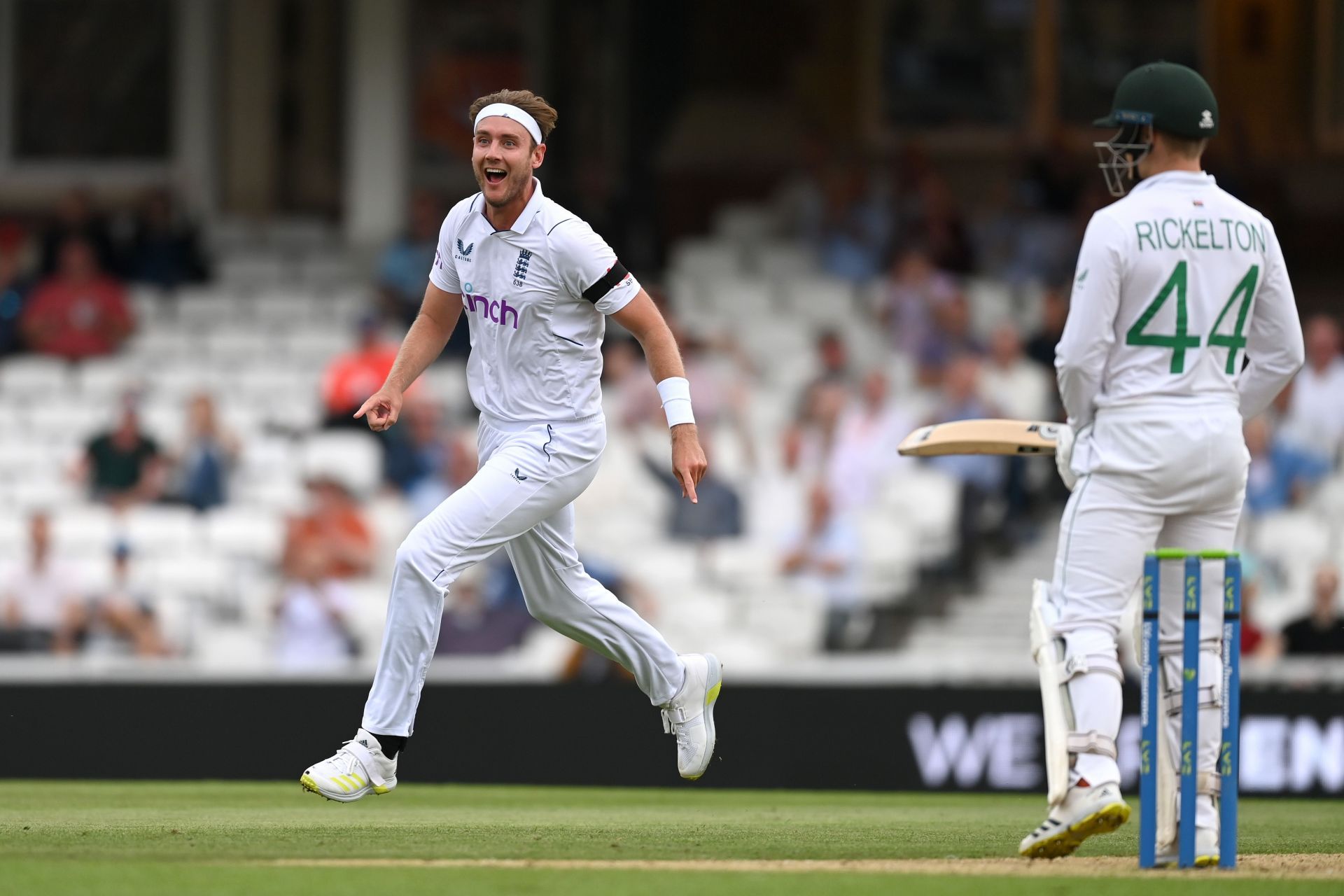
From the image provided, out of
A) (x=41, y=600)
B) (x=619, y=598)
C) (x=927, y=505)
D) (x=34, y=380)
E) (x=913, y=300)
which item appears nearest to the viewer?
(x=619, y=598)

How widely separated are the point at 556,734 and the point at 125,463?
12.6ft

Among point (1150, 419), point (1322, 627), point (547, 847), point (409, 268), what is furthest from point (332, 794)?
point (409, 268)

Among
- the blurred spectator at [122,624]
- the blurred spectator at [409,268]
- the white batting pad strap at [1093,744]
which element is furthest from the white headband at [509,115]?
the blurred spectator at [409,268]

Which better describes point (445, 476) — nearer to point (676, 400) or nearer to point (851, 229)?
point (851, 229)

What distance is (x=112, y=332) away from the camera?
14.1 meters

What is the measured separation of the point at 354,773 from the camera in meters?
5.75

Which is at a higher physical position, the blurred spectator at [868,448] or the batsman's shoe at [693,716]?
the blurred spectator at [868,448]

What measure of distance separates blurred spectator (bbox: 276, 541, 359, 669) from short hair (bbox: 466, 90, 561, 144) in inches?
216

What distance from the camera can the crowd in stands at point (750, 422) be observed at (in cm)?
1124

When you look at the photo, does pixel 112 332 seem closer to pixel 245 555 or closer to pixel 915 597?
pixel 245 555

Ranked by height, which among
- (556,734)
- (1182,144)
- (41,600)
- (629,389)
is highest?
(1182,144)

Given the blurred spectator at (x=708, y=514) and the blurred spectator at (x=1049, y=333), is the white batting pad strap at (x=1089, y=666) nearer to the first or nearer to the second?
the blurred spectator at (x=708, y=514)

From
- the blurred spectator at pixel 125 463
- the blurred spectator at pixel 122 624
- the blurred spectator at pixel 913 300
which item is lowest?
the blurred spectator at pixel 122 624

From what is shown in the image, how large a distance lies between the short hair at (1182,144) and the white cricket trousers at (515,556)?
1838mm
